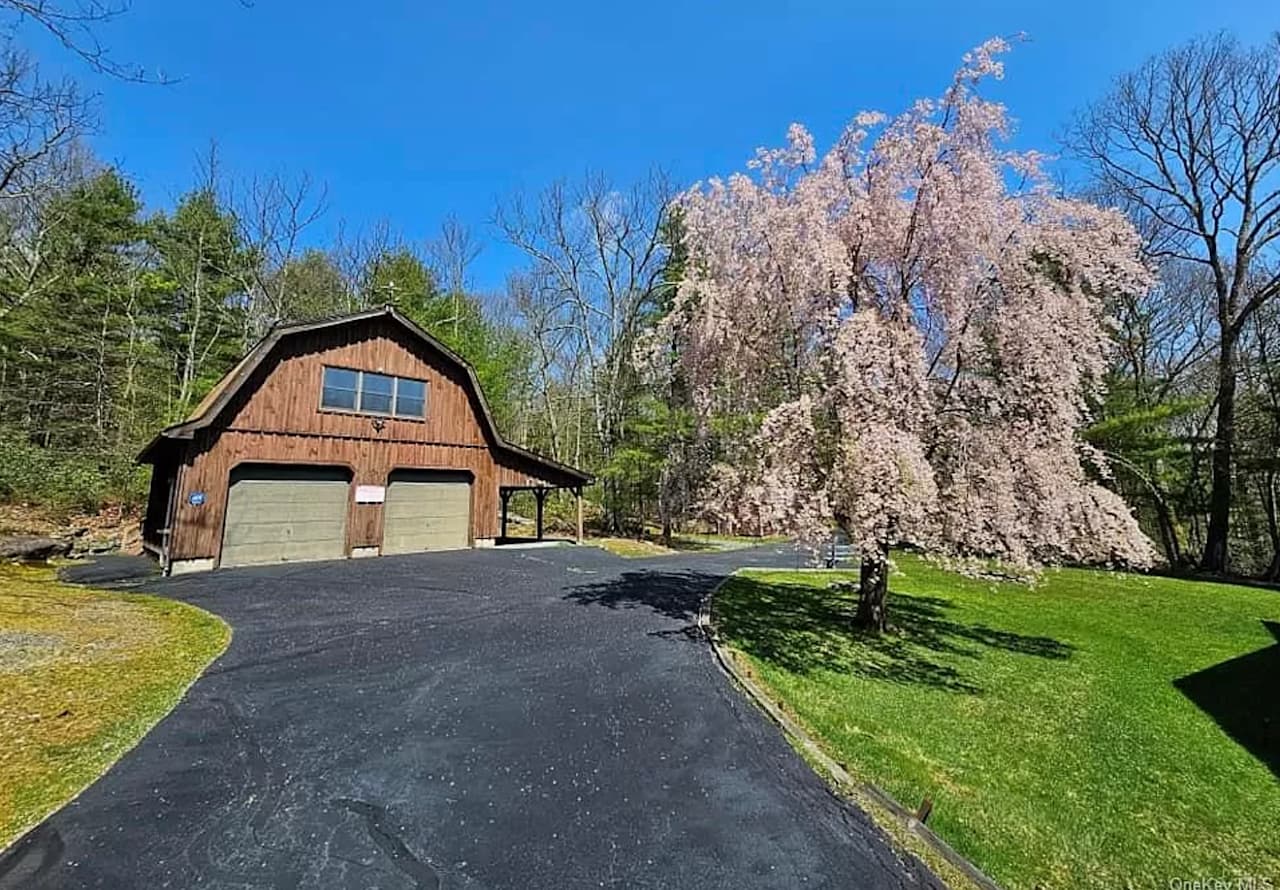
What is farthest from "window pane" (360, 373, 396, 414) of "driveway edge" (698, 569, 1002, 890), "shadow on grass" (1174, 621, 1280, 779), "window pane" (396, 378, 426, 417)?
"shadow on grass" (1174, 621, 1280, 779)

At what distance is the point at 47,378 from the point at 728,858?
25.7 m

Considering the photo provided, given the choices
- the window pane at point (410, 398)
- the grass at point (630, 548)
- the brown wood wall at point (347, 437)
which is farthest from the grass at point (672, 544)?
the window pane at point (410, 398)

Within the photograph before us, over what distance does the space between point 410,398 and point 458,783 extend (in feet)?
46.7

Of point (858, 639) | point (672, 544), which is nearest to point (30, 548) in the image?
point (858, 639)

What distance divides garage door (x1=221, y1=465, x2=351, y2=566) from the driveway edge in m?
11.3

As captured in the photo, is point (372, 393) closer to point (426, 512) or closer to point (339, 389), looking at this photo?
point (339, 389)

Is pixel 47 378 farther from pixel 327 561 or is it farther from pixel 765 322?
pixel 765 322

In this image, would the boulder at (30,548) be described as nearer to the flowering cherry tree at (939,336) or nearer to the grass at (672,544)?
the grass at (672,544)

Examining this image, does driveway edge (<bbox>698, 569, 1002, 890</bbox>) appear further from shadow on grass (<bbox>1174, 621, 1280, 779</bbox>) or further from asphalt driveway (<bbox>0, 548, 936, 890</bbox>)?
shadow on grass (<bbox>1174, 621, 1280, 779</bbox>)

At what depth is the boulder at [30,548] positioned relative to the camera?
12.8 m

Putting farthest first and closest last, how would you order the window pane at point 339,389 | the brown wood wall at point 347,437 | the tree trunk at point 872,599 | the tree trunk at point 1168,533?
the tree trunk at point 1168,533
the window pane at point 339,389
the brown wood wall at point 347,437
the tree trunk at point 872,599

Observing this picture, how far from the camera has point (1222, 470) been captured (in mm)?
18391

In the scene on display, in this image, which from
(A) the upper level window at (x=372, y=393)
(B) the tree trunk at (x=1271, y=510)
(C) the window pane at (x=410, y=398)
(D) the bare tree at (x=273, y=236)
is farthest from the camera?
(D) the bare tree at (x=273, y=236)

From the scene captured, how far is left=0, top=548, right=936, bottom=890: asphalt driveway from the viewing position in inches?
132
